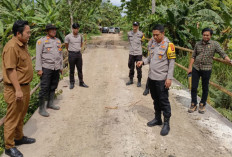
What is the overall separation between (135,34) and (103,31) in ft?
109

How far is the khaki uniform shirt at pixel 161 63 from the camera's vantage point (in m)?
3.72

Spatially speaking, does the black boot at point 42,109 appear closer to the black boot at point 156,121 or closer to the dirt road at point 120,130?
the dirt road at point 120,130

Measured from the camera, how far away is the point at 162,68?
Answer: 3787 mm

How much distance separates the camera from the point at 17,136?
3.42 m

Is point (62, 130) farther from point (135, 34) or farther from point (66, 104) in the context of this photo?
point (135, 34)

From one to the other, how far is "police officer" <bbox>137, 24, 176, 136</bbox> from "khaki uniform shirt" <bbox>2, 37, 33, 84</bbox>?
204 cm

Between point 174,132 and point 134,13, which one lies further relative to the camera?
point 134,13

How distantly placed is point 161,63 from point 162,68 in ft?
0.29

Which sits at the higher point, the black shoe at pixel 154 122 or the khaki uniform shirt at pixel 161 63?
the khaki uniform shirt at pixel 161 63

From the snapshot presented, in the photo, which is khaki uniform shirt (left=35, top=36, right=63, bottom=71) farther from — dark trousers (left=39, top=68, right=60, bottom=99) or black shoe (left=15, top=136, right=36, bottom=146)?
black shoe (left=15, top=136, right=36, bottom=146)

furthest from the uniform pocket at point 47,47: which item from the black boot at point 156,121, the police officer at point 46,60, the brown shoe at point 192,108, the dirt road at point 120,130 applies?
the brown shoe at point 192,108

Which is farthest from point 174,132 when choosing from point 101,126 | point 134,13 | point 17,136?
point 134,13

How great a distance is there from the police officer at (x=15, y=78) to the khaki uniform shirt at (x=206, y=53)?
126 inches

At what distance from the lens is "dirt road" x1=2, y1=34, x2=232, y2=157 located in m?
3.38
